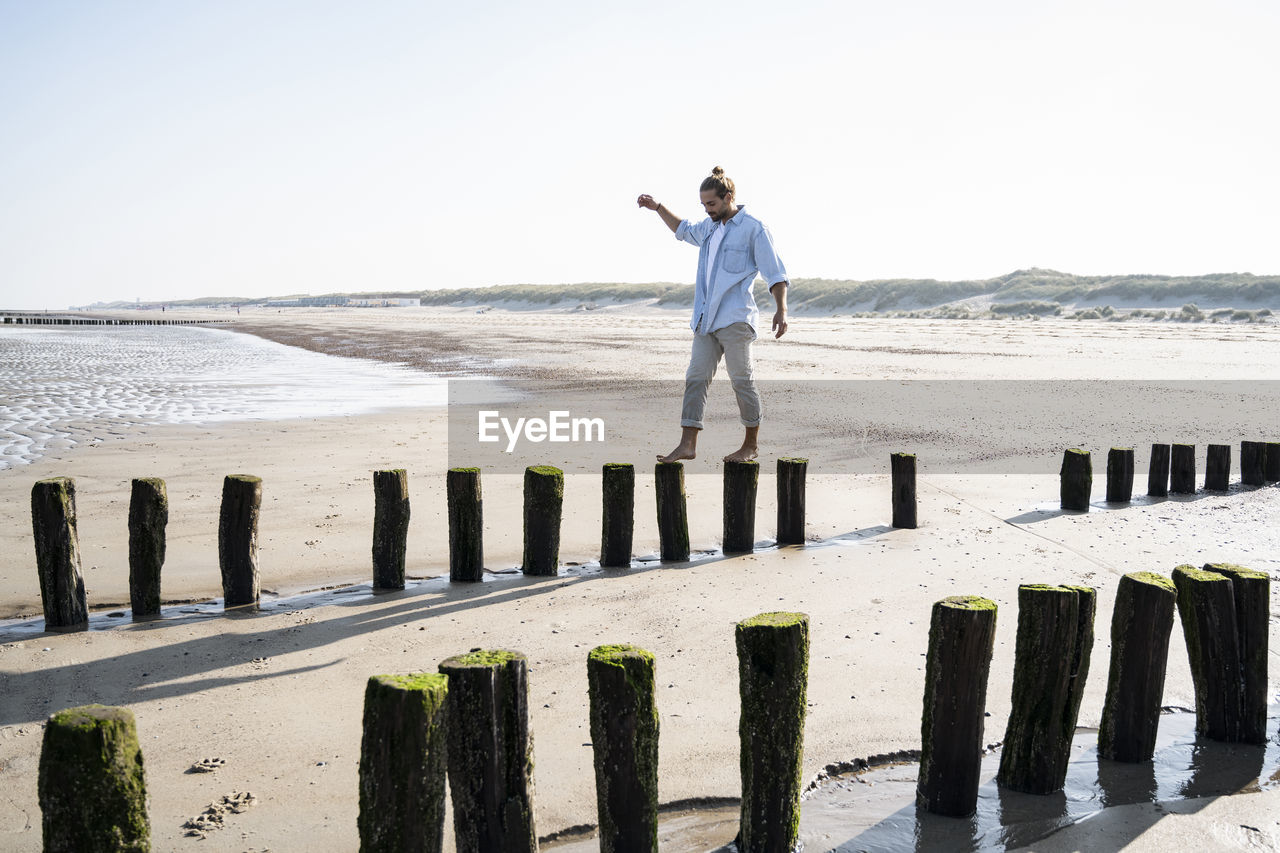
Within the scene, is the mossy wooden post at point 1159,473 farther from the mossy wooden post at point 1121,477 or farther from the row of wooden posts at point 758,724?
the row of wooden posts at point 758,724

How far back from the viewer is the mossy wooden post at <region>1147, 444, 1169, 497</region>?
823 cm

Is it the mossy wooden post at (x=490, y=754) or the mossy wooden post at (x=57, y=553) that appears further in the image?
the mossy wooden post at (x=57, y=553)

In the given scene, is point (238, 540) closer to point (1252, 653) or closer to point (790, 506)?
point (790, 506)

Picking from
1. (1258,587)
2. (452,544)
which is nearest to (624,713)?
(1258,587)

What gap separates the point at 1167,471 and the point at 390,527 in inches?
257

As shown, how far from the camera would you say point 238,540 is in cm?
522

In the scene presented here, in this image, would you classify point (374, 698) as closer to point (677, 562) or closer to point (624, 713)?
point (624, 713)

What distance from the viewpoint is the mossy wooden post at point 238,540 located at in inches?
204

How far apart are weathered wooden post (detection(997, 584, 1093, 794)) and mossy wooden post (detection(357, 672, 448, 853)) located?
201 centimetres

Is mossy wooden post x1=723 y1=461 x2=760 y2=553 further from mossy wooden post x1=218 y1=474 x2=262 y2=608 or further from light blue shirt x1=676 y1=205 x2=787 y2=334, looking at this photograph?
mossy wooden post x1=218 y1=474 x2=262 y2=608

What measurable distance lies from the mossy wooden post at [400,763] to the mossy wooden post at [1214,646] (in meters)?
2.84

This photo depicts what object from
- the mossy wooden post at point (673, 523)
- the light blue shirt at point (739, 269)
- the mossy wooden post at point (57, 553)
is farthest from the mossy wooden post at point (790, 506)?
the mossy wooden post at point (57, 553)

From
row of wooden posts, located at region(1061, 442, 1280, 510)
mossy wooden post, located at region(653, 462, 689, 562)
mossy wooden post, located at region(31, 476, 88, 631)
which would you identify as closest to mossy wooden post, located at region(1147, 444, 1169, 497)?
row of wooden posts, located at region(1061, 442, 1280, 510)

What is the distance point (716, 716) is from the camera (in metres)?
3.85
